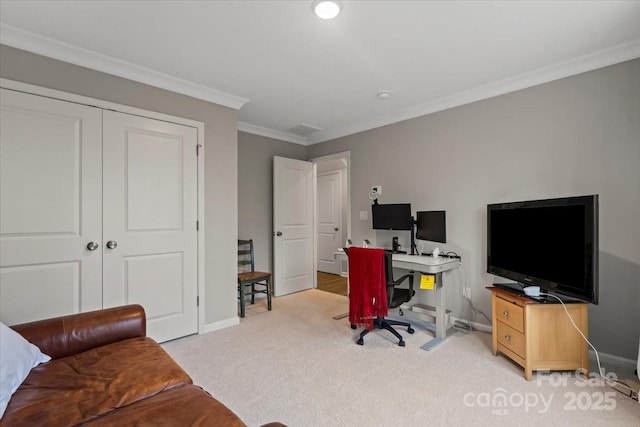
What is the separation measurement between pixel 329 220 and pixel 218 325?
3619 millimetres

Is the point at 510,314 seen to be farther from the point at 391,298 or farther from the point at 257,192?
the point at 257,192

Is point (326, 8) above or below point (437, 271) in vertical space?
above

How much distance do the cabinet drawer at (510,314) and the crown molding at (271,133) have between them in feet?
11.7

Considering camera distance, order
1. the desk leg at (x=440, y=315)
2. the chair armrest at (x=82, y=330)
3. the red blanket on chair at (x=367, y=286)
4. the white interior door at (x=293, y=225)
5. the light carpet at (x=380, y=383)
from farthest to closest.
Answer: the white interior door at (x=293, y=225) < the desk leg at (x=440, y=315) < the red blanket on chair at (x=367, y=286) < the light carpet at (x=380, y=383) < the chair armrest at (x=82, y=330)

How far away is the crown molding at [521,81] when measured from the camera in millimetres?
2353

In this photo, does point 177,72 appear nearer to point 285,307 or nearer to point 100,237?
point 100,237

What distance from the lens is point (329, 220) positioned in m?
6.42

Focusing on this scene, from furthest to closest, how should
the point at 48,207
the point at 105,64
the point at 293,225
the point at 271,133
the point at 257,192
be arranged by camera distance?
the point at 293,225, the point at 271,133, the point at 257,192, the point at 105,64, the point at 48,207

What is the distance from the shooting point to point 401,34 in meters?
2.16

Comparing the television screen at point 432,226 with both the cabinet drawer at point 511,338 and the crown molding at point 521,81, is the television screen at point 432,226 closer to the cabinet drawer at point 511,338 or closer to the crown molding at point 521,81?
the cabinet drawer at point 511,338

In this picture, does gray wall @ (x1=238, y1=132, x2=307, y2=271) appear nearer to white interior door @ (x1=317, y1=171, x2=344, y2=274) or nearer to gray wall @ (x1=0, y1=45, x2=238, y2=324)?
gray wall @ (x1=0, y1=45, x2=238, y2=324)

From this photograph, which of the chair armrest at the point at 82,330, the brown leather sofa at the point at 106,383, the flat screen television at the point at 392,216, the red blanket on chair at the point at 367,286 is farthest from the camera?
the flat screen television at the point at 392,216

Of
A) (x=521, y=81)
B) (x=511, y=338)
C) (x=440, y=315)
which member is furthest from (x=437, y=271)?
(x=521, y=81)

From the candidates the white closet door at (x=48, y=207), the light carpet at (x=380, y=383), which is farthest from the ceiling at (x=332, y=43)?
the light carpet at (x=380, y=383)
